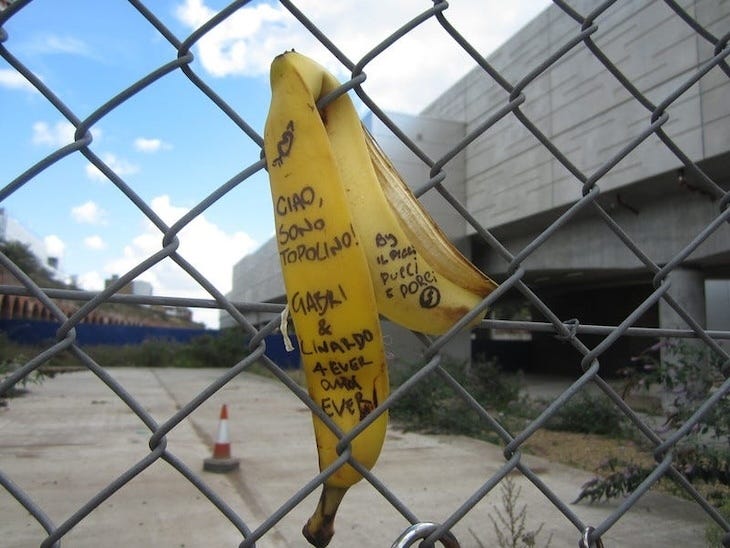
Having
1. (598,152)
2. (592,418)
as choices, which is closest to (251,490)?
(592,418)

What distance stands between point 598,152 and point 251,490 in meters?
8.99

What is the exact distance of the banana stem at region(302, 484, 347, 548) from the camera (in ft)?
2.53

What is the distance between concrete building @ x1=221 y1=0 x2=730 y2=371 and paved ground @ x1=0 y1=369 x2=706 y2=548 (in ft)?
5.48

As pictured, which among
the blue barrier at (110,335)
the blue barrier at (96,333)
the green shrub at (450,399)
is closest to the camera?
the green shrub at (450,399)

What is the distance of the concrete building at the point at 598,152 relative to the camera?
8.41m

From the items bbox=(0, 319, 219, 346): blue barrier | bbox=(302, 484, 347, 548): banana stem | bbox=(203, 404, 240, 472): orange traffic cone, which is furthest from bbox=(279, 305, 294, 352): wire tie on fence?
bbox=(0, 319, 219, 346): blue barrier

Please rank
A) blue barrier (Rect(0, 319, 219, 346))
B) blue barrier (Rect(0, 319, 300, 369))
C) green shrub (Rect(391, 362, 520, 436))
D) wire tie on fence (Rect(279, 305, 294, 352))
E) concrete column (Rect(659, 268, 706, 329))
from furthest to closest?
blue barrier (Rect(0, 319, 219, 346)) → blue barrier (Rect(0, 319, 300, 369)) → concrete column (Rect(659, 268, 706, 329)) → green shrub (Rect(391, 362, 520, 436)) → wire tie on fence (Rect(279, 305, 294, 352))

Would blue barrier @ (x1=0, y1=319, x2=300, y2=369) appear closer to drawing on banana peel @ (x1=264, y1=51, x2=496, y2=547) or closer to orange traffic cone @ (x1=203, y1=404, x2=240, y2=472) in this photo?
orange traffic cone @ (x1=203, y1=404, x2=240, y2=472)

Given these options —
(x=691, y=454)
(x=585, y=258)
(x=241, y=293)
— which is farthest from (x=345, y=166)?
(x=241, y=293)

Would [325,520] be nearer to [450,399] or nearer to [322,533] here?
[322,533]

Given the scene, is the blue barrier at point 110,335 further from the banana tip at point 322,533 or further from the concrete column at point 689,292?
the banana tip at point 322,533

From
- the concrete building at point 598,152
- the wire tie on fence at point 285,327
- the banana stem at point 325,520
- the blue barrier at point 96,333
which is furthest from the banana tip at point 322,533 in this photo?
the blue barrier at point 96,333

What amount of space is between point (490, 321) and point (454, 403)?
7.04 m

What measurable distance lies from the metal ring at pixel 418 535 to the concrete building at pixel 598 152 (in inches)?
206
